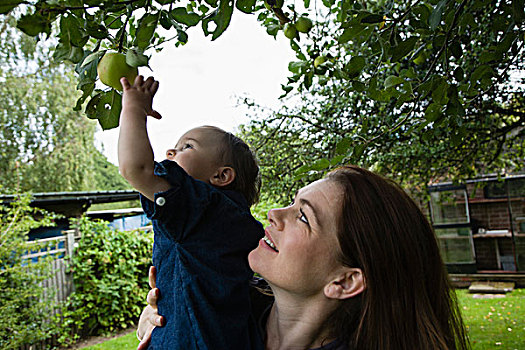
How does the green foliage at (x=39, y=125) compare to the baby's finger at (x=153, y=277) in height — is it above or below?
above

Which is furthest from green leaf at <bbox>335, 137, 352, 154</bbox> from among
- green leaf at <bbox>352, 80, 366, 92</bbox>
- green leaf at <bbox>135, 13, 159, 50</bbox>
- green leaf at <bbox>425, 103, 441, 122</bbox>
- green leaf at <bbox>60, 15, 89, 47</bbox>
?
green leaf at <bbox>60, 15, 89, 47</bbox>

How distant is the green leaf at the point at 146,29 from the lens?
85 cm

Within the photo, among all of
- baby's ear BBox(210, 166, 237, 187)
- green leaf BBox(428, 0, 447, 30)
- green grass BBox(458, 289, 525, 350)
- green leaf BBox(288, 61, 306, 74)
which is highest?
green leaf BBox(288, 61, 306, 74)

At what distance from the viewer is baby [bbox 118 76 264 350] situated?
3.04 ft

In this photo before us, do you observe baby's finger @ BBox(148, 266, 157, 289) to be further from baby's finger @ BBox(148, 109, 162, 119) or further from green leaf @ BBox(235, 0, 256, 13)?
green leaf @ BBox(235, 0, 256, 13)

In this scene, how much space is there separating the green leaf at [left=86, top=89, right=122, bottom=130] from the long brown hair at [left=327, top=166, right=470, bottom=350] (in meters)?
0.60

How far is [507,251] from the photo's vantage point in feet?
31.8

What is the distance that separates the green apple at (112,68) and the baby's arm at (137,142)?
0.02 meters

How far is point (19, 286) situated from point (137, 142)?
5.02 metres

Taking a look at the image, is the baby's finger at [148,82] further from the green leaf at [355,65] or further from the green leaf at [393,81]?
the green leaf at [393,81]

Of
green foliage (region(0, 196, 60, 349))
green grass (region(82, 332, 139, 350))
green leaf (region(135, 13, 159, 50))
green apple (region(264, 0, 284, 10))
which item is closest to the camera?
green leaf (region(135, 13, 159, 50))

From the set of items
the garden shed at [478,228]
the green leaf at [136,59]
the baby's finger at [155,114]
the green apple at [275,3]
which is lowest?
the garden shed at [478,228]

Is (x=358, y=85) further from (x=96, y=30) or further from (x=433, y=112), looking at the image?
(x=96, y=30)

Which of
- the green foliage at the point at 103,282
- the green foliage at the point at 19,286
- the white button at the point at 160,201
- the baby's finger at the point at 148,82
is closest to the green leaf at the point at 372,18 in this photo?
the baby's finger at the point at 148,82
